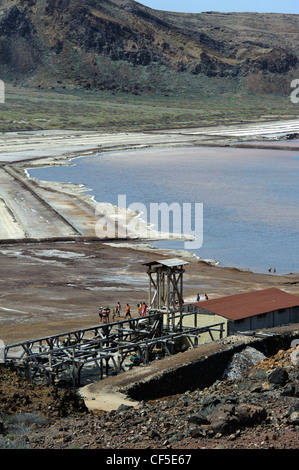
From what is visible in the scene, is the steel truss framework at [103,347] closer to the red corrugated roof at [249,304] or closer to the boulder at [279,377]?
the red corrugated roof at [249,304]

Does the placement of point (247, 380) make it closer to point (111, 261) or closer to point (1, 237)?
point (111, 261)

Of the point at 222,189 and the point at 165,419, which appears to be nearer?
the point at 165,419

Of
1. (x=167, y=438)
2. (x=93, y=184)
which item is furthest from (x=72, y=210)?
(x=167, y=438)

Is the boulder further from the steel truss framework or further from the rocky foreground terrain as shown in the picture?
the steel truss framework

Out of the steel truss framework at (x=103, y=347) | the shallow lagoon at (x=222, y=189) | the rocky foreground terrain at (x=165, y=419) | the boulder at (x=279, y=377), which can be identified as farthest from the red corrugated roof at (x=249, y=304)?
the shallow lagoon at (x=222, y=189)

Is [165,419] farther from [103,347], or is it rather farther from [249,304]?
[249,304]

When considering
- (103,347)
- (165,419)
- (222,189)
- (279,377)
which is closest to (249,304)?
(103,347)
